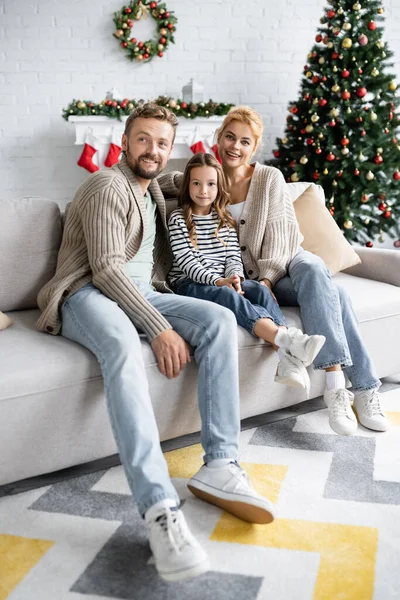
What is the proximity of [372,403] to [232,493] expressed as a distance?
0.83 meters

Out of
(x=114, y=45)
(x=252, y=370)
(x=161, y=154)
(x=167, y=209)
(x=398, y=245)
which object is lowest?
(x=398, y=245)

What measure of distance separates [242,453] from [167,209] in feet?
3.18

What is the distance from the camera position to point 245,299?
7.04ft

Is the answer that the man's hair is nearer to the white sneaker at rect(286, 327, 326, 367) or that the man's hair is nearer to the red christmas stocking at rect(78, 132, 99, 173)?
the white sneaker at rect(286, 327, 326, 367)

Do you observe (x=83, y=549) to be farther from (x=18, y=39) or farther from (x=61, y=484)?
(x=18, y=39)

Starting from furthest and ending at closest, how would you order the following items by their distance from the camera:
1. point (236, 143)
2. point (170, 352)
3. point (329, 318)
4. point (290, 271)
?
point (236, 143), point (290, 271), point (329, 318), point (170, 352)

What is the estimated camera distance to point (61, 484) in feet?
6.07

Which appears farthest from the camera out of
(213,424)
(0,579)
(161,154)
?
(161,154)

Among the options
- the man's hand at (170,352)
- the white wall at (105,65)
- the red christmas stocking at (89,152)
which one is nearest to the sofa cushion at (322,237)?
the man's hand at (170,352)

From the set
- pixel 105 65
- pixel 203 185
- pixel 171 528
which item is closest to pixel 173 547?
pixel 171 528

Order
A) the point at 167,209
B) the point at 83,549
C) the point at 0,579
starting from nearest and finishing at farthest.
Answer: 1. the point at 0,579
2. the point at 83,549
3. the point at 167,209

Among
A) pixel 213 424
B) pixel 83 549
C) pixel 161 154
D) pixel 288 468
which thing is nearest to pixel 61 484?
pixel 83 549

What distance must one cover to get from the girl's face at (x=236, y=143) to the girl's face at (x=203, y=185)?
24 centimetres

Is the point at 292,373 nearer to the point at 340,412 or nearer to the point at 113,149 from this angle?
the point at 340,412
